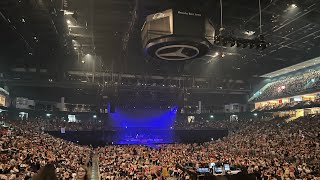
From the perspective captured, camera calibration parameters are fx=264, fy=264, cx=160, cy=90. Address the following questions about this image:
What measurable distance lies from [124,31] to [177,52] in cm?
514

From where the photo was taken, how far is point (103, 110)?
43.1 meters

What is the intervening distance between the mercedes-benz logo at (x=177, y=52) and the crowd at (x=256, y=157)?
8.17 metres

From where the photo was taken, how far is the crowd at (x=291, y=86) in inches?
1471

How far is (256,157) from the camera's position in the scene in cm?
2427

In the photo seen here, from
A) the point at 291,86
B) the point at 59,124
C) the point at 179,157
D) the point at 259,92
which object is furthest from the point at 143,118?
the point at 291,86

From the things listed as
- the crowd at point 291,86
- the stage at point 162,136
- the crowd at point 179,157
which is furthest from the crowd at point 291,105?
the stage at point 162,136

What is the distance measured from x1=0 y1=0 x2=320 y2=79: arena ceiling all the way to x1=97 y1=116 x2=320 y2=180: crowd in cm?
955

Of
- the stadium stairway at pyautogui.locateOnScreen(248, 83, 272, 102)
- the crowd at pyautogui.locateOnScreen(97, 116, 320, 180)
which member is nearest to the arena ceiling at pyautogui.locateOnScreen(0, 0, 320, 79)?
the stadium stairway at pyautogui.locateOnScreen(248, 83, 272, 102)

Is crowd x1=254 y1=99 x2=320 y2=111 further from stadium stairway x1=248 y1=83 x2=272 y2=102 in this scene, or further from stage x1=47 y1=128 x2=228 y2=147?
stage x1=47 y1=128 x2=228 y2=147

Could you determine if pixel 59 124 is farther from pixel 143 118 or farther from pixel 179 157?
pixel 179 157

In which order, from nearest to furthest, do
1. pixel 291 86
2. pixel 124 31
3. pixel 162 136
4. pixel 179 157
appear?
1. pixel 124 31
2. pixel 179 157
3. pixel 291 86
4. pixel 162 136

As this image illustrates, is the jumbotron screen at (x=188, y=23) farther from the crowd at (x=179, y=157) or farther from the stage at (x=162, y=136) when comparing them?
the stage at (x=162, y=136)

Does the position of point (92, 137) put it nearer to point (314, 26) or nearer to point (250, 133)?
point (250, 133)

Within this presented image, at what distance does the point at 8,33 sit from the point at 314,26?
27.6 m
